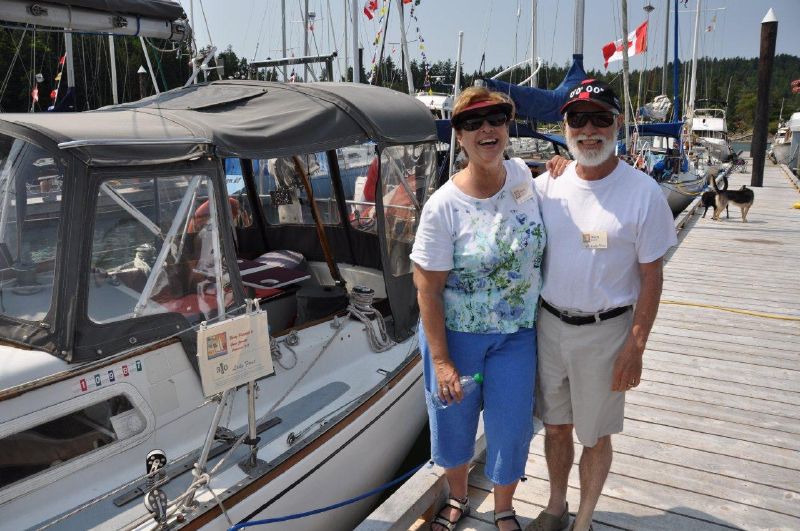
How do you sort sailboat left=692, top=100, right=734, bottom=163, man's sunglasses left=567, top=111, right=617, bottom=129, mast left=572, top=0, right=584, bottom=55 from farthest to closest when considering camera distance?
1. sailboat left=692, top=100, right=734, bottom=163
2. mast left=572, top=0, right=584, bottom=55
3. man's sunglasses left=567, top=111, right=617, bottom=129

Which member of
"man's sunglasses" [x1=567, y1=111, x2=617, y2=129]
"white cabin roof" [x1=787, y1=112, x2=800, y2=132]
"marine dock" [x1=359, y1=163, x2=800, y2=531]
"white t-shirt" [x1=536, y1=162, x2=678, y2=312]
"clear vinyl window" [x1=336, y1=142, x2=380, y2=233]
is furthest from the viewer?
"white cabin roof" [x1=787, y1=112, x2=800, y2=132]

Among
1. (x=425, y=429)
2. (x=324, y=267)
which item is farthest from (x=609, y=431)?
(x=324, y=267)

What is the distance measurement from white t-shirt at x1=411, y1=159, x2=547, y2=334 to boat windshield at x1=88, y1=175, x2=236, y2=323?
1.30 meters

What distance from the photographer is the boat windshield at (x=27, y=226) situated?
2699 millimetres

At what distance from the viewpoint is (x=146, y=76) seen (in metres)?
33.2

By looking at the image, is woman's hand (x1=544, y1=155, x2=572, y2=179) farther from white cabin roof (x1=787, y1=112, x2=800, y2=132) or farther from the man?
white cabin roof (x1=787, y1=112, x2=800, y2=132)

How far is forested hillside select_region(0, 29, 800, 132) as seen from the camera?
14602mm

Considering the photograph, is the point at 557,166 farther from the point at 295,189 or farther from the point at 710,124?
the point at 710,124

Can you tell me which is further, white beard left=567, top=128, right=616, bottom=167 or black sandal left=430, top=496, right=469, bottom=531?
black sandal left=430, top=496, right=469, bottom=531

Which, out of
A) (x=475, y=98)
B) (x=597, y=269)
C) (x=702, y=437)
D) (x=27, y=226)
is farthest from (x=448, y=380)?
(x=702, y=437)

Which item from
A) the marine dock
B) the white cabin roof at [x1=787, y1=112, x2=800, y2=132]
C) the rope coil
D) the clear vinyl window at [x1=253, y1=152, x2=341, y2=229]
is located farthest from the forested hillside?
the white cabin roof at [x1=787, y1=112, x2=800, y2=132]

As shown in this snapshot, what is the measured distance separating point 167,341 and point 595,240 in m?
1.91

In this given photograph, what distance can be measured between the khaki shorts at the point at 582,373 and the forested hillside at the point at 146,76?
3613 mm

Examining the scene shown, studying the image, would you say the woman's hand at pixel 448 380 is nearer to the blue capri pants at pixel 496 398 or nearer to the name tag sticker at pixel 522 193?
the blue capri pants at pixel 496 398
